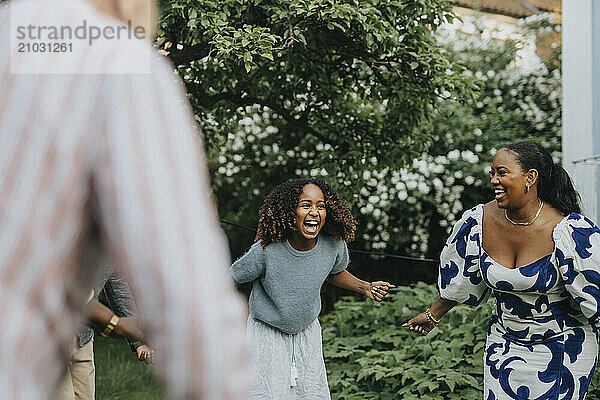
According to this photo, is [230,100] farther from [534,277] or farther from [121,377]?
[534,277]

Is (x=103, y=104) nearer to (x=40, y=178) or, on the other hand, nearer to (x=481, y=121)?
(x=40, y=178)

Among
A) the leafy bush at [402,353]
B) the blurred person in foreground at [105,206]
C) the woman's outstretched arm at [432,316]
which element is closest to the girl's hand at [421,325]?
the woman's outstretched arm at [432,316]

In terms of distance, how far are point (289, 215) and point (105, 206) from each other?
3.74 m

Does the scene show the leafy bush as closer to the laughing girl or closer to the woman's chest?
the laughing girl

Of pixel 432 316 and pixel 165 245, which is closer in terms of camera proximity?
pixel 165 245

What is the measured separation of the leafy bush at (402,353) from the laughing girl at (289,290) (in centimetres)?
141

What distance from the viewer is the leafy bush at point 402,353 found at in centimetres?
579

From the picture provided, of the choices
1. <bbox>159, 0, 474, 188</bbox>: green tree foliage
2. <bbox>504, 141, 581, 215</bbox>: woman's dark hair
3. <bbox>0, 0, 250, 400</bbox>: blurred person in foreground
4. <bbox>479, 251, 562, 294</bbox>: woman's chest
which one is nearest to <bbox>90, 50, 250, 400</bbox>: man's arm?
<bbox>0, 0, 250, 400</bbox>: blurred person in foreground

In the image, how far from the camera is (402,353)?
6.59 metres

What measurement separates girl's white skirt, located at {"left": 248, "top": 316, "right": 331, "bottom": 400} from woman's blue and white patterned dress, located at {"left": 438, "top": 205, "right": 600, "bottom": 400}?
979 millimetres

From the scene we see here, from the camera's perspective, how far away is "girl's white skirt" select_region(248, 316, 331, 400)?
14.4ft

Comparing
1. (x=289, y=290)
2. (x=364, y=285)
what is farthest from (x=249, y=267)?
(x=364, y=285)

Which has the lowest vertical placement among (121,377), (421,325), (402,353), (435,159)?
(121,377)

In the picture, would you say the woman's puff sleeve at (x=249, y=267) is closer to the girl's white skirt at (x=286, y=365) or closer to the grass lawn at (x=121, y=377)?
the girl's white skirt at (x=286, y=365)
